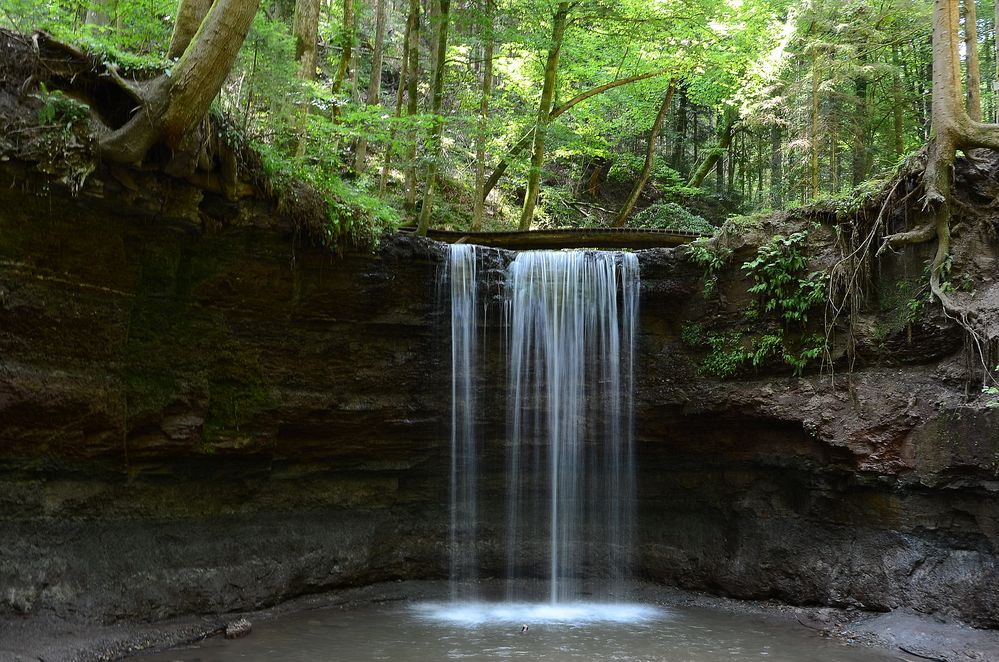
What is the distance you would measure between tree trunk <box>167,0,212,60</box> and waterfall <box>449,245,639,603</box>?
5.27 m

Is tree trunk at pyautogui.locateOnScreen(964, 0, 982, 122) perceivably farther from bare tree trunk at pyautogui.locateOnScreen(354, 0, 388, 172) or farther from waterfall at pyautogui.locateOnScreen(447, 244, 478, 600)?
bare tree trunk at pyautogui.locateOnScreen(354, 0, 388, 172)

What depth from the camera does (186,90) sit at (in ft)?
21.7

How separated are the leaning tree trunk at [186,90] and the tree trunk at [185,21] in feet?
3.78

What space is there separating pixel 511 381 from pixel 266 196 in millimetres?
4547

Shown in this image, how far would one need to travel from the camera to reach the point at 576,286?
10898 millimetres

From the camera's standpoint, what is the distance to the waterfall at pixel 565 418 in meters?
10.8

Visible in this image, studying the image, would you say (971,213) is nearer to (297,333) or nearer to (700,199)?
Answer: (297,333)

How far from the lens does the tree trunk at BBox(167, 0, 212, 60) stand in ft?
25.4

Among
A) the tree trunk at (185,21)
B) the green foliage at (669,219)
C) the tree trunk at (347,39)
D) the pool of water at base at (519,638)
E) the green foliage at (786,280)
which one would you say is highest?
the tree trunk at (347,39)

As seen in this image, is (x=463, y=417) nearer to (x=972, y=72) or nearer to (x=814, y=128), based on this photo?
(x=972, y=72)

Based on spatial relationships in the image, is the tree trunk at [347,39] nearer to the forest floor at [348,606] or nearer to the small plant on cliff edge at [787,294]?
the small plant on cliff edge at [787,294]

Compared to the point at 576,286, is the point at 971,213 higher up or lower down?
higher up

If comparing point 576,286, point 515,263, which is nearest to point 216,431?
point 515,263

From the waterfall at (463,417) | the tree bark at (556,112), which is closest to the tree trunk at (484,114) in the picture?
the tree bark at (556,112)
